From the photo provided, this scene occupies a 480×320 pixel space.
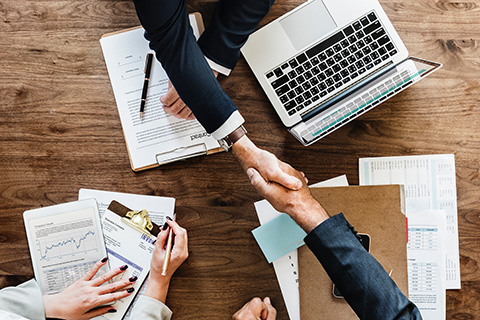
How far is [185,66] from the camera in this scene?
1.08 metres

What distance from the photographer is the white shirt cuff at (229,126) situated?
1099 millimetres

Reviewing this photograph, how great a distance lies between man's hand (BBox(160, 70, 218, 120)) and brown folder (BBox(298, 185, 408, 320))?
0.42 meters

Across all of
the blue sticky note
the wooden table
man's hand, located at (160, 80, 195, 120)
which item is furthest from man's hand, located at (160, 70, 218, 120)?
the blue sticky note

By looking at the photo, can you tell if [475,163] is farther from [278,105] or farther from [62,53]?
[62,53]

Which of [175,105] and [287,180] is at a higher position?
[175,105]

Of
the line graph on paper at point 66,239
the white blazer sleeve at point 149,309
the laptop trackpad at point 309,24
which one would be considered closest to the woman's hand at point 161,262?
the white blazer sleeve at point 149,309

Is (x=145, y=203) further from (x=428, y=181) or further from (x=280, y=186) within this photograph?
(x=428, y=181)

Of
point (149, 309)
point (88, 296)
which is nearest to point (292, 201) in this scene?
point (149, 309)

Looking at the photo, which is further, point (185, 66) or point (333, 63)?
point (333, 63)

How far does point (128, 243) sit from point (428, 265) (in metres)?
0.87

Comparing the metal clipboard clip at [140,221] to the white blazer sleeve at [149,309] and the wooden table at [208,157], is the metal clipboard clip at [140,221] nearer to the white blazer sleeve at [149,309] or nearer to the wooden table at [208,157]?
the wooden table at [208,157]

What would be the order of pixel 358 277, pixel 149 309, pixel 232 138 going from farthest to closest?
pixel 149 309 → pixel 232 138 → pixel 358 277

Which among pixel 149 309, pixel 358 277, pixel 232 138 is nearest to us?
pixel 358 277

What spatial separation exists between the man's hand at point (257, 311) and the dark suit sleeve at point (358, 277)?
29 centimetres
